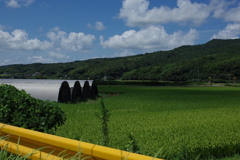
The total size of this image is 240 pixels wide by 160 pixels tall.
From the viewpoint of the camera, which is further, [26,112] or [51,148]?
[26,112]

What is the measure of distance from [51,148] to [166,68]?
150 m

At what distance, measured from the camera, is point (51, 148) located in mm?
3447

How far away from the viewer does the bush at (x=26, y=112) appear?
688 cm

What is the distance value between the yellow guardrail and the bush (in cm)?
268

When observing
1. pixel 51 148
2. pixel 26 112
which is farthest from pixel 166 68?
pixel 51 148

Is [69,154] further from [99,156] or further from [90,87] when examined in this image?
[90,87]

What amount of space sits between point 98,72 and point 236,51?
85.1 meters

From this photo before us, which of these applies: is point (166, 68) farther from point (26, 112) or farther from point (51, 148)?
point (51, 148)

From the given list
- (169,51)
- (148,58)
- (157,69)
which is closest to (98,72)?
(157,69)

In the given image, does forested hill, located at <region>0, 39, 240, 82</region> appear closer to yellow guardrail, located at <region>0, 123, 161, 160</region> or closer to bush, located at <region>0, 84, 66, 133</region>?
bush, located at <region>0, 84, 66, 133</region>

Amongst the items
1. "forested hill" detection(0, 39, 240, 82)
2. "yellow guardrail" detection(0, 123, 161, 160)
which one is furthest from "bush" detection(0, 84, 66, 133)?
"forested hill" detection(0, 39, 240, 82)

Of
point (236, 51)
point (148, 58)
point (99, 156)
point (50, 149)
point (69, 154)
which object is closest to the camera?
point (99, 156)

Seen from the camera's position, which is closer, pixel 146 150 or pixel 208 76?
pixel 146 150

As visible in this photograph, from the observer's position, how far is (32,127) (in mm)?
6910
